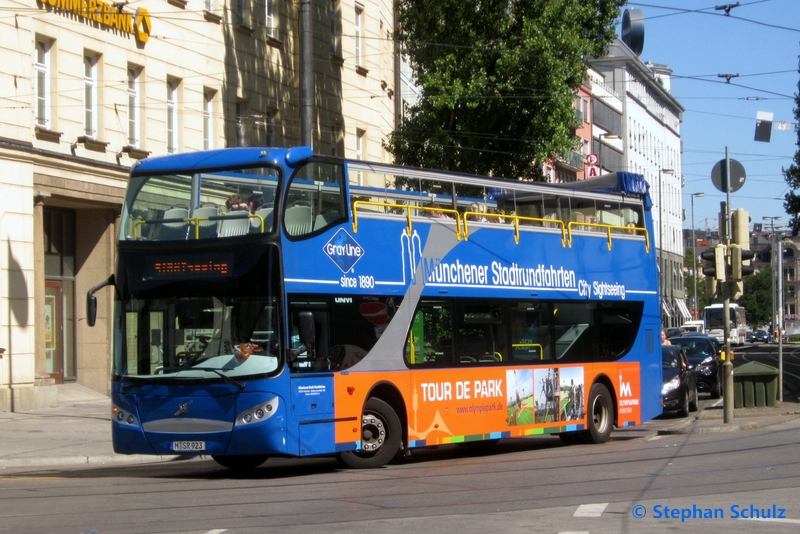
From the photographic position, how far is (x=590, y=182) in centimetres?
2106

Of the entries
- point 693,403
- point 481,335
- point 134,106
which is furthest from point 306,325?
point 693,403

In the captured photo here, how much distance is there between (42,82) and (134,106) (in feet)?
11.0

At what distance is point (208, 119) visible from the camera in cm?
3084

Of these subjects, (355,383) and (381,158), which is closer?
(355,383)

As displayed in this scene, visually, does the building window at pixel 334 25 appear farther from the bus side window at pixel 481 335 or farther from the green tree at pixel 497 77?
the bus side window at pixel 481 335

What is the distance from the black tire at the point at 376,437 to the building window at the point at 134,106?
14372 millimetres

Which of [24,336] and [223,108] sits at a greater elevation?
[223,108]

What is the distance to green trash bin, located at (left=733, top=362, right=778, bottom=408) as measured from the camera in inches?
1009

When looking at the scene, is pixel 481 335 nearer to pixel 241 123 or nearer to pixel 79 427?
pixel 79 427

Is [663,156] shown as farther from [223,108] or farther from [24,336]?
[24,336]

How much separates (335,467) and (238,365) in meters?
2.70

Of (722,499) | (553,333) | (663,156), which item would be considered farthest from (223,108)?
(663,156)

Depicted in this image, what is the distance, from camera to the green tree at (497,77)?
3209cm

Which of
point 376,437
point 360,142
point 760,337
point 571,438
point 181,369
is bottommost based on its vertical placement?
point 760,337
